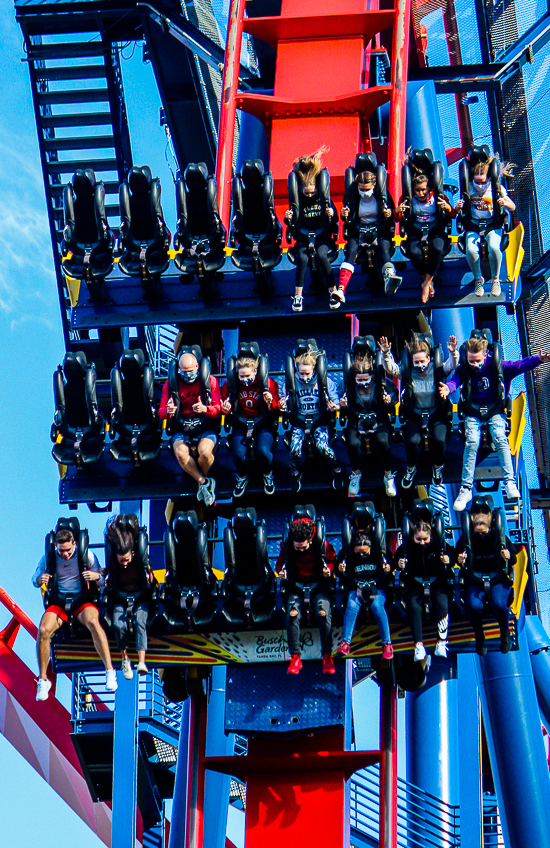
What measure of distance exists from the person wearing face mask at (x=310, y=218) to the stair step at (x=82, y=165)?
5620 mm

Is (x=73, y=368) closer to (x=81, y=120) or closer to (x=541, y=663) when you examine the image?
(x=81, y=120)

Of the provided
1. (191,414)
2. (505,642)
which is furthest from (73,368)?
(505,642)

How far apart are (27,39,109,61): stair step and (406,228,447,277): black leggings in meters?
6.18

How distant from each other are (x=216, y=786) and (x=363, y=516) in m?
5.54

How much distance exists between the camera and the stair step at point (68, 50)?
17.7m

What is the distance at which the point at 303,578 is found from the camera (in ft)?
40.9

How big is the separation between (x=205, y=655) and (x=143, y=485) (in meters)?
1.76

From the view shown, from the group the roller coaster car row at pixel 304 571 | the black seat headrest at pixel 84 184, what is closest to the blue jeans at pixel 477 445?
the roller coaster car row at pixel 304 571

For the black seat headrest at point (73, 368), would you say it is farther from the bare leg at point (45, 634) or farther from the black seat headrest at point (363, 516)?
the black seat headrest at point (363, 516)

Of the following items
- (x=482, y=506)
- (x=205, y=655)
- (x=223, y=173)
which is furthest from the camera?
(x=223, y=173)

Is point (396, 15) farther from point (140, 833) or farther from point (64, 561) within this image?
point (140, 833)

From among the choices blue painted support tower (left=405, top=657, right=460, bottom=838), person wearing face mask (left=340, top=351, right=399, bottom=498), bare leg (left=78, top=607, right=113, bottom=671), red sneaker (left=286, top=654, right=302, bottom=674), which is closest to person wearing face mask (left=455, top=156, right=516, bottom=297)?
person wearing face mask (left=340, top=351, right=399, bottom=498)

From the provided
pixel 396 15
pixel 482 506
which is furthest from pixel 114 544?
pixel 396 15

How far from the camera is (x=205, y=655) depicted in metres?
13.2
